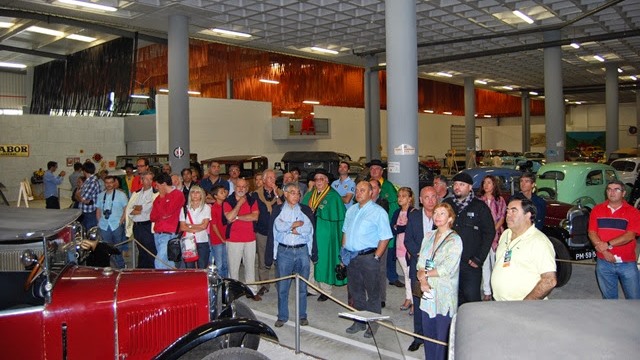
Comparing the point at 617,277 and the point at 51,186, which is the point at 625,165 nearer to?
the point at 617,277

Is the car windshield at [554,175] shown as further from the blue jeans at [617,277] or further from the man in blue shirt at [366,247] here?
the man in blue shirt at [366,247]

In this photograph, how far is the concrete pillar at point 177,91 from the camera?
1755cm

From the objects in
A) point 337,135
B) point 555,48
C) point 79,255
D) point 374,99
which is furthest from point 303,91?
point 79,255

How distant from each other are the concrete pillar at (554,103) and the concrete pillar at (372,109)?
26.0 feet

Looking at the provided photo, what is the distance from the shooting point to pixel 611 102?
3098 centimetres

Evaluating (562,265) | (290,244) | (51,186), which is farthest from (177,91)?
(562,265)

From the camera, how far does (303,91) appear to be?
32.1 metres

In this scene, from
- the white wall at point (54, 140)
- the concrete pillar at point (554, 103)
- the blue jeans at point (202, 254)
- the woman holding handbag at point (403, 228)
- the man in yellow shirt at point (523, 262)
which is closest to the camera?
the man in yellow shirt at point (523, 262)

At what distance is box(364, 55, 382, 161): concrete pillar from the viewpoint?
2619 cm

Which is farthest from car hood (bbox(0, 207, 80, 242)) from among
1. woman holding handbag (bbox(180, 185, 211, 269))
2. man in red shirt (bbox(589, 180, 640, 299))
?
man in red shirt (bbox(589, 180, 640, 299))

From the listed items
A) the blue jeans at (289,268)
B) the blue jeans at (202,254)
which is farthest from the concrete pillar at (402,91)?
the blue jeans at (289,268)

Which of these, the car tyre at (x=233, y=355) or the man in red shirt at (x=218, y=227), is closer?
the car tyre at (x=233, y=355)

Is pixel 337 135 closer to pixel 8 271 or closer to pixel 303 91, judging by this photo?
pixel 303 91

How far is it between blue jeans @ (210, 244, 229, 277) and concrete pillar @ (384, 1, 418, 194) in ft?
15.4
